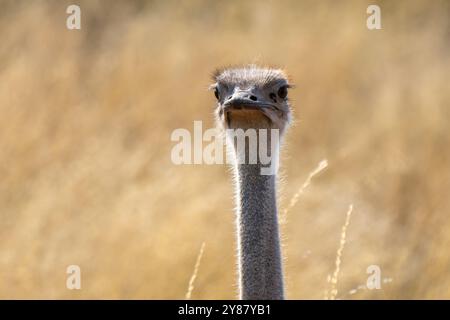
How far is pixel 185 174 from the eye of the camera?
712cm

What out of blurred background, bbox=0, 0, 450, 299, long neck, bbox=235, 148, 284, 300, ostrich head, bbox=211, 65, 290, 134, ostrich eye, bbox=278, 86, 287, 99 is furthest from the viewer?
blurred background, bbox=0, 0, 450, 299

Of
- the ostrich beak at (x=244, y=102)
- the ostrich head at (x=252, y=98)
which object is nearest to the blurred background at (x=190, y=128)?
the ostrich head at (x=252, y=98)

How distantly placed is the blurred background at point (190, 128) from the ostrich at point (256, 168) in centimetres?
131

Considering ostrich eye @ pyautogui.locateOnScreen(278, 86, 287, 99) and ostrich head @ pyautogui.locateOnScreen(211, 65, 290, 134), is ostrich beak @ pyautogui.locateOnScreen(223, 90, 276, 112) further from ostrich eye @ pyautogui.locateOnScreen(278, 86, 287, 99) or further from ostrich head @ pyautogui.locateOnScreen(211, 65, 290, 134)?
ostrich eye @ pyautogui.locateOnScreen(278, 86, 287, 99)

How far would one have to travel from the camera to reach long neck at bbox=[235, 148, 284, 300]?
11.9 feet

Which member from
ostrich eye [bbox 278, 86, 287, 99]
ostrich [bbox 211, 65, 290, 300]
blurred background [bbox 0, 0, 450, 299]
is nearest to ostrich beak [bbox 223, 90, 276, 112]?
ostrich [bbox 211, 65, 290, 300]

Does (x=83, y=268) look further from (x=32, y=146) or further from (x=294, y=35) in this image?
(x=294, y=35)

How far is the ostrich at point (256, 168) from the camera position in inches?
143

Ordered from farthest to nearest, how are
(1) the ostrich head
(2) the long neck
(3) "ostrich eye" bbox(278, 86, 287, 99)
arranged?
(3) "ostrich eye" bbox(278, 86, 287, 99) < (1) the ostrich head < (2) the long neck

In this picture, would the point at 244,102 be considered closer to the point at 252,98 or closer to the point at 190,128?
the point at 252,98

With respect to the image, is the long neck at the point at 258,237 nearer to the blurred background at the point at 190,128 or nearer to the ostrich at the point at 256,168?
the ostrich at the point at 256,168

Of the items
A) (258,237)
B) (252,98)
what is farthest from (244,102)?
(258,237)

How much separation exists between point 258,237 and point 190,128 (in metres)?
4.17
